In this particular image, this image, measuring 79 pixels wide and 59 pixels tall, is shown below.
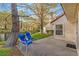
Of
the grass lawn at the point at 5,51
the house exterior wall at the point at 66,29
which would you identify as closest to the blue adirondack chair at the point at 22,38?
the grass lawn at the point at 5,51

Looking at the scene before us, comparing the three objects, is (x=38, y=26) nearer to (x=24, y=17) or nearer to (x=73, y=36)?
(x=24, y=17)

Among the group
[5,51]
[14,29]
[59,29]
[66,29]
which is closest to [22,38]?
[14,29]

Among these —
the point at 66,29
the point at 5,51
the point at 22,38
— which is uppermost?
the point at 66,29

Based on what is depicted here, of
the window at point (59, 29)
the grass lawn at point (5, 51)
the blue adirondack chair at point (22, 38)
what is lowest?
the grass lawn at point (5, 51)

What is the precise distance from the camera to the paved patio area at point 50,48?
442 centimetres

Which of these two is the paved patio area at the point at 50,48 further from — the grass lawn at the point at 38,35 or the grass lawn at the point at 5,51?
the grass lawn at the point at 5,51

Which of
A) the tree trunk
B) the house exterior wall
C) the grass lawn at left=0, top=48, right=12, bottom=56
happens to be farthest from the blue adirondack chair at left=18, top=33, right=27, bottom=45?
the house exterior wall

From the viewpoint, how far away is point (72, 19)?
4.45 meters

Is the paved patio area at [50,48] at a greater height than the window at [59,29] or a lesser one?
lesser

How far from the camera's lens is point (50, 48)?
14.5ft

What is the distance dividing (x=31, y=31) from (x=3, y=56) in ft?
1.91

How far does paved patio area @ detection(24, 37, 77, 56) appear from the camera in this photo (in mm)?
4418

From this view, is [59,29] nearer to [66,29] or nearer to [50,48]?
[66,29]

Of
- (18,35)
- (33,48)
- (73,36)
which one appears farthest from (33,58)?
(73,36)
